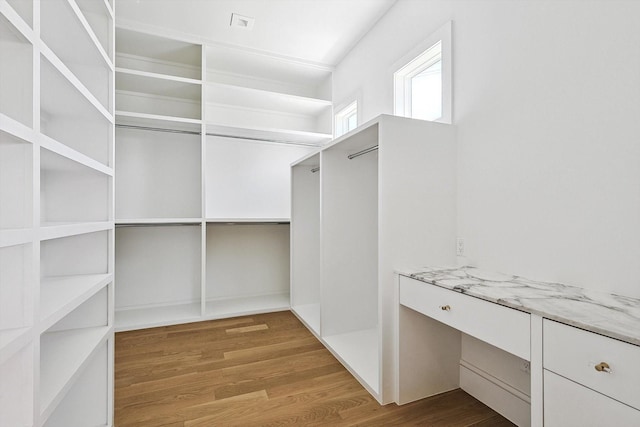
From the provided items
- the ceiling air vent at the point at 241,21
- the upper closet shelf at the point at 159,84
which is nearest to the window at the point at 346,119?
the ceiling air vent at the point at 241,21

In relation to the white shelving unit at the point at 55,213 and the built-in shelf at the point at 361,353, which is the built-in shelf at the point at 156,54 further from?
the built-in shelf at the point at 361,353

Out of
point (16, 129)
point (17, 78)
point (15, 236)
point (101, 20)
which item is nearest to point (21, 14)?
point (17, 78)

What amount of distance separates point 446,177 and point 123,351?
2657mm

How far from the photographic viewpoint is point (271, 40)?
119 inches

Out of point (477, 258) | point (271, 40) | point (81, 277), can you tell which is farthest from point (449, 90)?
point (81, 277)

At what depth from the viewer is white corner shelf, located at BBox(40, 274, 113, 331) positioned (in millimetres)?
1000

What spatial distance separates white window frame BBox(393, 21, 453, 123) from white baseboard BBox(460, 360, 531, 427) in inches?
60.5

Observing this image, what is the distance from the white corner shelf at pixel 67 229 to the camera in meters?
0.93

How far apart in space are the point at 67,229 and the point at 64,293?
12.5 inches

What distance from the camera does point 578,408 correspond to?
0.92m

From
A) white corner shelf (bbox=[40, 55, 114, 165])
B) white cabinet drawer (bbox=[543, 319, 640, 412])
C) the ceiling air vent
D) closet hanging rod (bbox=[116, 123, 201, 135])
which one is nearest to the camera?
white cabinet drawer (bbox=[543, 319, 640, 412])

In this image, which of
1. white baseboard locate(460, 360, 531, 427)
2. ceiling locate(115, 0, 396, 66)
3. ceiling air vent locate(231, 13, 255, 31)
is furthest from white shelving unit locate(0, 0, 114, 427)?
white baseboard locate(460, 360, 531, 427)

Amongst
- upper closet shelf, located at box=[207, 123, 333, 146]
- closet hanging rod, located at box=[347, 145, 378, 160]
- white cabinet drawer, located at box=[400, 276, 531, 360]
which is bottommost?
white cabinet drawer, located at box=[400, 276, 531, 360]

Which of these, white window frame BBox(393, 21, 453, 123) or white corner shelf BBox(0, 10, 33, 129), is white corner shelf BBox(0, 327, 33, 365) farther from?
white window frame BBox(393, 21, 453, 123)
